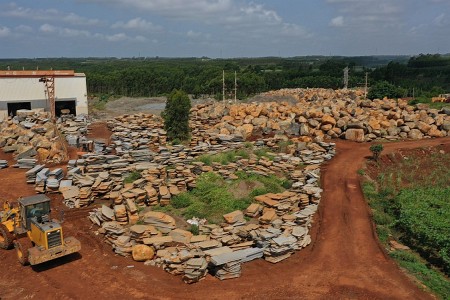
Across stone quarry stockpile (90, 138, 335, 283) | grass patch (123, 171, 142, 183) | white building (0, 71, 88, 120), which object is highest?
white building (0, 71, 88, 120)

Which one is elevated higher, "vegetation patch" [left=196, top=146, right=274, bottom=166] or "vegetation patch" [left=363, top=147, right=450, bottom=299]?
"vegetation patch" [left=196, top=146, right=274, bottom=166]

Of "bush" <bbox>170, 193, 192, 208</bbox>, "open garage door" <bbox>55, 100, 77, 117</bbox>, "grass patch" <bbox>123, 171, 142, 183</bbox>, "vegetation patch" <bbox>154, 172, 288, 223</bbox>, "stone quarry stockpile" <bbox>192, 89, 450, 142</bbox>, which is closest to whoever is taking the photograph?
"vegetation patch" <bbox>154, 172, 288, 223</bbox>

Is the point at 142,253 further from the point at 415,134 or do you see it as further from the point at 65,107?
the point at 65,107

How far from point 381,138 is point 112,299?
23293 millimetres

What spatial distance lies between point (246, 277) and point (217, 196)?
5.77m

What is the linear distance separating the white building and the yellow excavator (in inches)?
1109

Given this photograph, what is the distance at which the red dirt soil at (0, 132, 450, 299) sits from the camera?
1186 centimetres

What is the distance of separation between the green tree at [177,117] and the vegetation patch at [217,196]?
9816 millimetres

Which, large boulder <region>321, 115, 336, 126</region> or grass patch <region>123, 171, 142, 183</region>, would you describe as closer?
grass patch <region>123, 171, 142, 183</region>

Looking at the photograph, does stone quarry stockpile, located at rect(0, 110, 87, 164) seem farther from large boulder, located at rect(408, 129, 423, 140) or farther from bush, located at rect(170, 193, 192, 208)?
large boulder, located at rect(408, 129, 423, 140)

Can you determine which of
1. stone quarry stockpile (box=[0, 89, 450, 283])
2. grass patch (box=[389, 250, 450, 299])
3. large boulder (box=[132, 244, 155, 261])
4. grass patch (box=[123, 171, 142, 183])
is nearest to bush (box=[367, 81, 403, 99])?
stone quarry stockpile (box=[0, 89, 450, 283])

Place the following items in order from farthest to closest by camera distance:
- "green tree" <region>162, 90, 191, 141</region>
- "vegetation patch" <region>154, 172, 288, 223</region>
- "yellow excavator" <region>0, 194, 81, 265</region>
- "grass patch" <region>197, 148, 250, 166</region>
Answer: "green tree" <region>162, 90, 191, 141</region> → "grass patch" <region>197, 148, 250, 166</region> → "vegetation patch" <region>154, 172, 288, 223</region> → "yellow excavator" <region>0, 194, 81, 265</region>

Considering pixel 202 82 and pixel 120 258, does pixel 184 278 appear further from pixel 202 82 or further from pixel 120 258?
pixel 202 82

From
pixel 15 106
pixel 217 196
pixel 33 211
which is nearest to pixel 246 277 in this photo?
pixel 217 196
